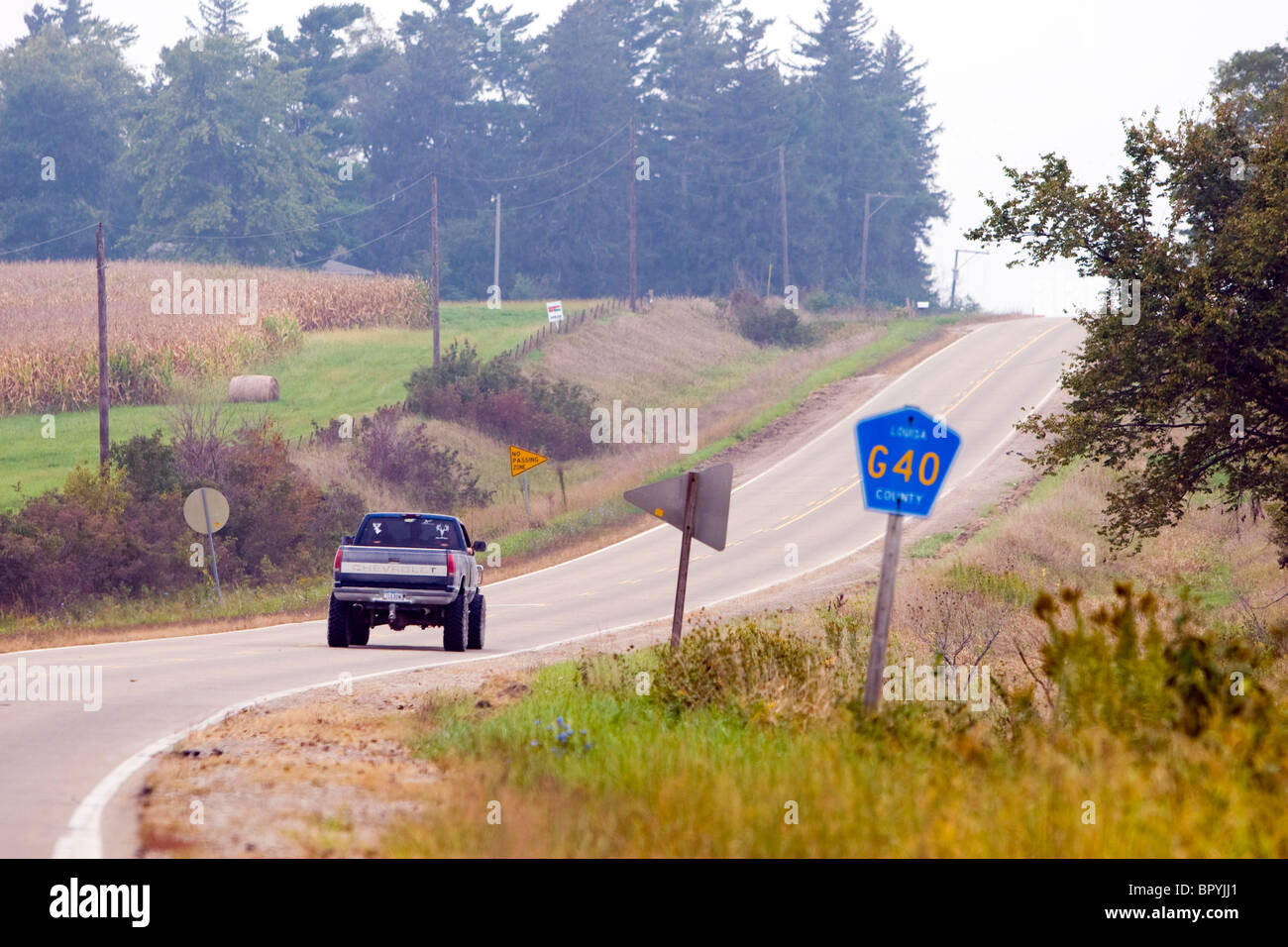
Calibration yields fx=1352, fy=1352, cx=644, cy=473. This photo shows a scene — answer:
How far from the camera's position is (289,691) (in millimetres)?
14445

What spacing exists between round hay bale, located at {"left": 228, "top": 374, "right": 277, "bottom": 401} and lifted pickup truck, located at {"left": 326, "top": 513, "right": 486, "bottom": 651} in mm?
30013

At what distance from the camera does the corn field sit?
47.3 meters

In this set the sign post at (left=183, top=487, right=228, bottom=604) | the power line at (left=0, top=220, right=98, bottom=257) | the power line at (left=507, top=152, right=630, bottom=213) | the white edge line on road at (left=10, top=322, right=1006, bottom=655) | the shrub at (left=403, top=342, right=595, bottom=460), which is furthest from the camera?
the power line at (left=507, top=152, right=630, bottom=213)

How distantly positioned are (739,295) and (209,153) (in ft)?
120

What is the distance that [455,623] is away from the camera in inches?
765

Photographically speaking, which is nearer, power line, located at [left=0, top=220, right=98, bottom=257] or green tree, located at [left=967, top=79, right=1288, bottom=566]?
green tree, located at [left=967, top=79, right=1288, bottom=566]

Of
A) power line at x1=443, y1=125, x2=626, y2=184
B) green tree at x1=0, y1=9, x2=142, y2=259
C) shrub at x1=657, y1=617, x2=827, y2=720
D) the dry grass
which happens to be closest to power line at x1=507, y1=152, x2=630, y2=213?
power line at x1=443, y1=125, x2=626, y2=184

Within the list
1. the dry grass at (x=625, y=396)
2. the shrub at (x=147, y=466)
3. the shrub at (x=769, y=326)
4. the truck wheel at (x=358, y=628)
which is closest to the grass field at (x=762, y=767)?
the truck wheel at (x=358, y=628)

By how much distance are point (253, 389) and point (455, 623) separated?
31641 millimetres

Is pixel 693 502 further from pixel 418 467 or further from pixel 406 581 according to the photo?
pixel 418 467

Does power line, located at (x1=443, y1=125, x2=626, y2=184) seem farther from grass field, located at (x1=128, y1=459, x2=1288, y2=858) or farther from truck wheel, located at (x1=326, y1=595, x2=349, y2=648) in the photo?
grass field, located at (x1=128, y1=459, x2=1288, y2=858)

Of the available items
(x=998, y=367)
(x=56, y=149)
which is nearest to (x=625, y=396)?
(x=998, y=367)

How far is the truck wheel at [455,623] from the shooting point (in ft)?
63.2
